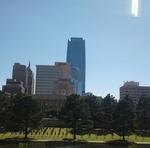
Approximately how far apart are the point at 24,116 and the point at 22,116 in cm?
59

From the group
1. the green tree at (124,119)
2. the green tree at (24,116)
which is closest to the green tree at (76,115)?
the green tree at (124,119)

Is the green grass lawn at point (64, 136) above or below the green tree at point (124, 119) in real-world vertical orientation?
below

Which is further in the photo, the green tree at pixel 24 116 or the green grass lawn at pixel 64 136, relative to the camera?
the green grass lawn at pixel 64 136

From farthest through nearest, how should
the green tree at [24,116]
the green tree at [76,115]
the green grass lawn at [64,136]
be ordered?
the green tree at [76,115]
the green grass lawn at [64,136]
the green tree at [24,116]

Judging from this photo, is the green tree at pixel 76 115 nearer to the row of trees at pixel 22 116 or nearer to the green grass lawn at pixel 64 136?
the green grass lawn at pixel 64 136

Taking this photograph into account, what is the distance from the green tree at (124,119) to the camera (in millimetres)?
122131

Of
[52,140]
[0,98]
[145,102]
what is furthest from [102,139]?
[145,102]

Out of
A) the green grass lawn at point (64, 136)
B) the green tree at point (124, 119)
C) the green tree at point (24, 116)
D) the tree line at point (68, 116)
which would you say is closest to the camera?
the green tree at point (24, 116)

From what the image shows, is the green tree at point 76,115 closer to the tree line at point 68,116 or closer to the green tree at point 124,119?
the tree line at point 68,116

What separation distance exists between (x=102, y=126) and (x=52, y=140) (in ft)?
159

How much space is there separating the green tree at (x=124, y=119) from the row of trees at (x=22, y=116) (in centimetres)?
2377

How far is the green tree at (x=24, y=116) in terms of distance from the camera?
117750 mm

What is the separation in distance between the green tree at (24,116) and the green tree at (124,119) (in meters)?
23.8

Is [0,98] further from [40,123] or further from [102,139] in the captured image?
[102,139]
